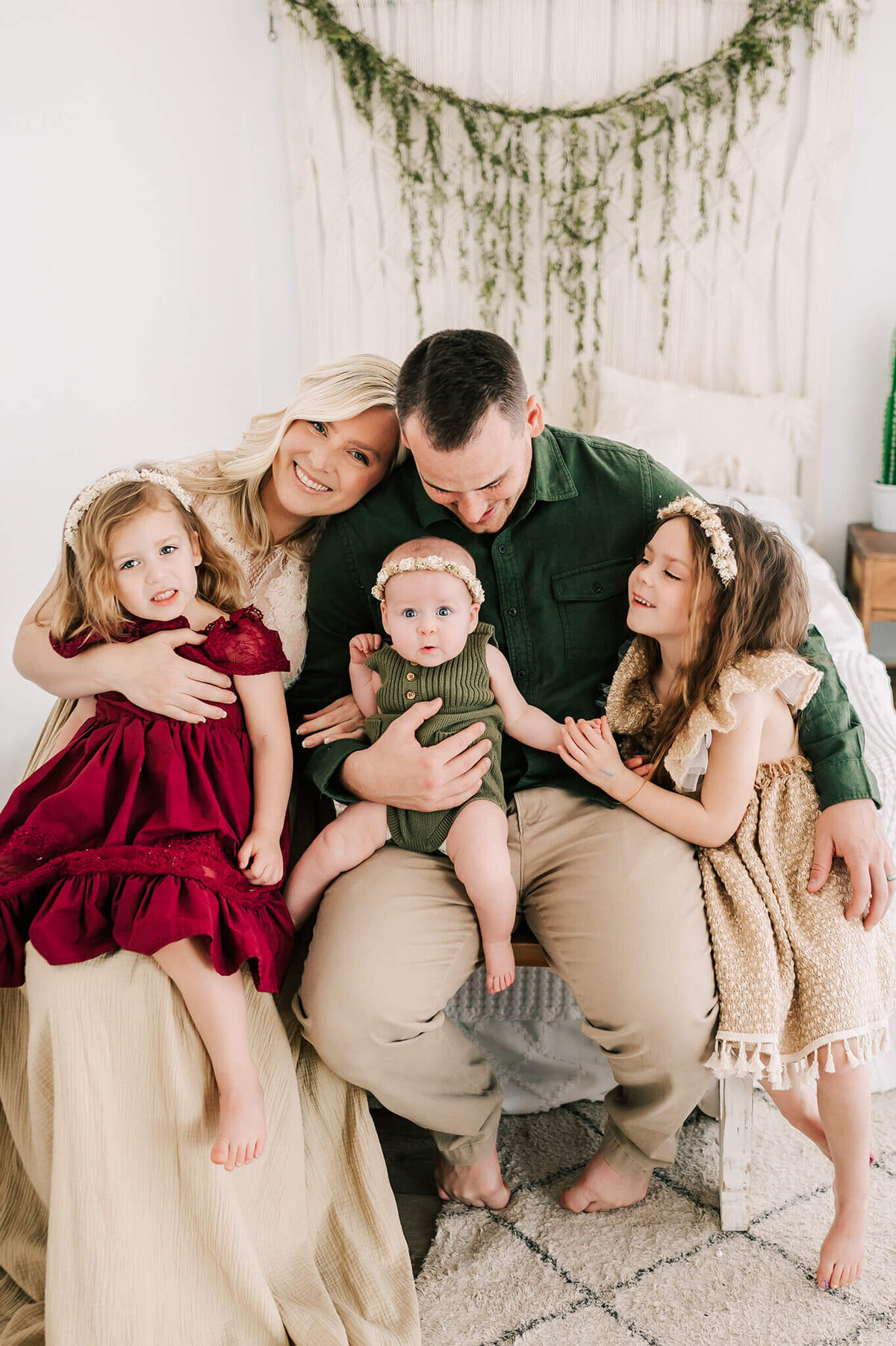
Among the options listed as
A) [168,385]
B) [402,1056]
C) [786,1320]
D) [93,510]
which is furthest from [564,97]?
[786,1320]

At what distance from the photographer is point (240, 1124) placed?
1146mm

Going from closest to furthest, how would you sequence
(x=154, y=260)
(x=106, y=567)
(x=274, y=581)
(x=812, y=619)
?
1. (x=106, y=567)
2. (x=274, y=581)
3. (x=812, y=619)
4. (x=154, y=260)

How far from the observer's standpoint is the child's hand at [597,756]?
1.41m

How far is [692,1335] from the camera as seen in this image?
122cm

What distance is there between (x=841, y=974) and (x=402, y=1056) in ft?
1.87

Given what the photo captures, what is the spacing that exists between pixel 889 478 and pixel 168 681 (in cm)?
259

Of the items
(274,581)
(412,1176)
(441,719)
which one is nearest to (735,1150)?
(412,1176)

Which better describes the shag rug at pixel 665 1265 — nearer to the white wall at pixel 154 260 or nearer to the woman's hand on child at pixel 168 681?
the woman's hand on child at pixel 168 681

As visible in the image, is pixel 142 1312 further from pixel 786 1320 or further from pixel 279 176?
pixel 279 176

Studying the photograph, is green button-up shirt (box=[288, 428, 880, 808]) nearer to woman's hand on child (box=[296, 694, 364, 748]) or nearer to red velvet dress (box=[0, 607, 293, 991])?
woman's hand on child (box=[296, 694, 364, 748])

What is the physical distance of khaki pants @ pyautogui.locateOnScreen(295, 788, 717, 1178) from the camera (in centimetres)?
126

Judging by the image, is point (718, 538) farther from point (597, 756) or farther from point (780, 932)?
point (780, 932)

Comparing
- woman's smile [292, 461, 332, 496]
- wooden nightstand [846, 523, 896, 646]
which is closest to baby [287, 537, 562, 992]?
woman's smile [292, 461, 332, 496]

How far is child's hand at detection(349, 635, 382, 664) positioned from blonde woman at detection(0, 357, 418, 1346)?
12cm
